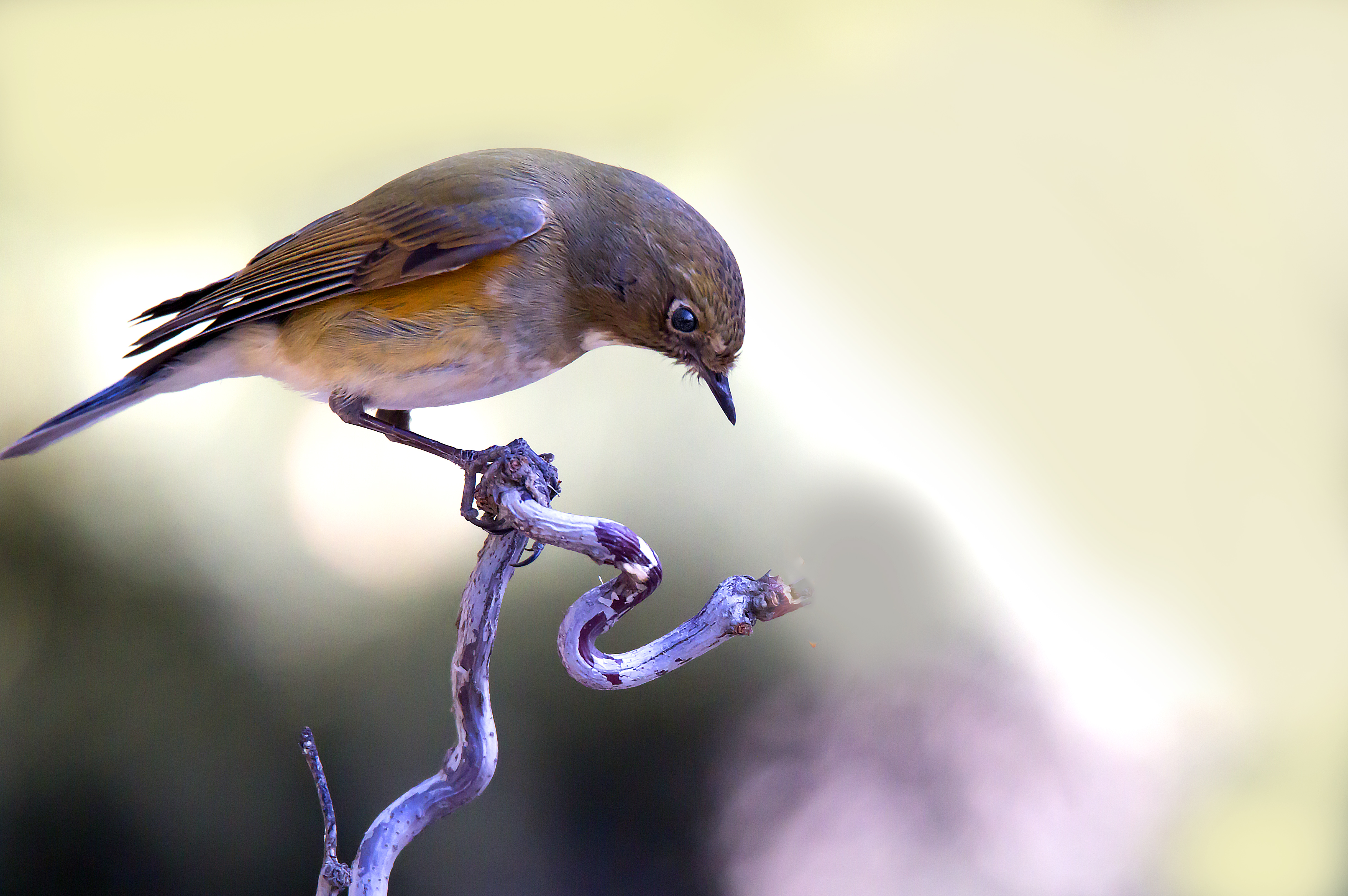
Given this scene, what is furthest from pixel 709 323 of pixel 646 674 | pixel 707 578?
pixel 707 578

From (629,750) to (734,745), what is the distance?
0.28m

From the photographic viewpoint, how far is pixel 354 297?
1.71m

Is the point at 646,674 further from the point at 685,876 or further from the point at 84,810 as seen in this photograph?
the point at 84,810

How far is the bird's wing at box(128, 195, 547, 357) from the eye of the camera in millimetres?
1649

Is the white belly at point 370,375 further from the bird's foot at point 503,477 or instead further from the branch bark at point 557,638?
the branch bark at point 557,638

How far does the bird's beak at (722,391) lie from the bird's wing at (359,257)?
1.23 ft

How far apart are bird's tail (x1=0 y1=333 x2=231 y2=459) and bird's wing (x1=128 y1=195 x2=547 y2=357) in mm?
51

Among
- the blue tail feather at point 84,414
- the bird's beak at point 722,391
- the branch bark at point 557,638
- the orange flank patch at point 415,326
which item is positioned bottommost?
the branch bark at point 557,638

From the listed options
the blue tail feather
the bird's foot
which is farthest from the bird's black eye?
the blue tail feather

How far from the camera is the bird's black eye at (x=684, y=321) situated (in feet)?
5.24

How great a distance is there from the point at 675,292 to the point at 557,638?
0.57 metres

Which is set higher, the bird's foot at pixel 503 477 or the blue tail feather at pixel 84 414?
the blue tail feather at pixel 84 414

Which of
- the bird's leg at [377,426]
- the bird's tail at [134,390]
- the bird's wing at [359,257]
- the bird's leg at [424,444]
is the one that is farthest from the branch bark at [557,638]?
the bird's tail at [134,390]

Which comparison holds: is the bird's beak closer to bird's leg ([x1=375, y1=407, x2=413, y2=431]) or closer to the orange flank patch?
the orange flank patch
